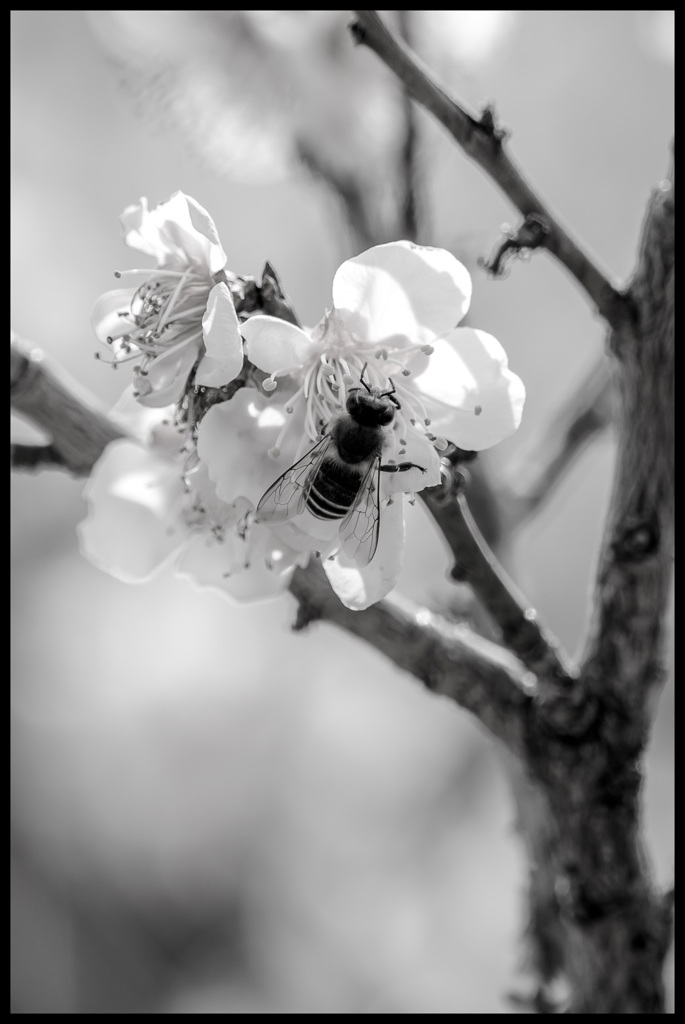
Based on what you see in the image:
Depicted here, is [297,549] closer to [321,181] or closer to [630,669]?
[630,669]

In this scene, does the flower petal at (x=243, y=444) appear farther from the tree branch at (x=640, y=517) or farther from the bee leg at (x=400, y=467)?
the tree branch at (x=640, y=517)

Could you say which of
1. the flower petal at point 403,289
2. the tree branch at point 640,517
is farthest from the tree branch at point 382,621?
the flower petal at point 403,289

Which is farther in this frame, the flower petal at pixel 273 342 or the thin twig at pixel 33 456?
the thin twig at pixel 33 456

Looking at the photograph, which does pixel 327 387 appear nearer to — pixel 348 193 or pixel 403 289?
pixel 403 289

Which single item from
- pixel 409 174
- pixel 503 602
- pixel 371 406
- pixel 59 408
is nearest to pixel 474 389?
pixel 371 406

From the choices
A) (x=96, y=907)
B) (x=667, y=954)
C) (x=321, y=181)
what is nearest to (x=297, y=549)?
(x=667, y=954)

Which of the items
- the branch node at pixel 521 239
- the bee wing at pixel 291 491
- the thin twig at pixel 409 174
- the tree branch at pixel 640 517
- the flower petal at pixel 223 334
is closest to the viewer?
the flower petal at pixel 223 334
